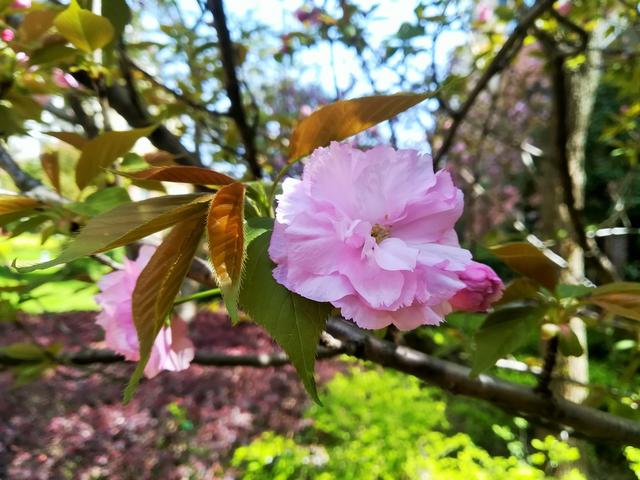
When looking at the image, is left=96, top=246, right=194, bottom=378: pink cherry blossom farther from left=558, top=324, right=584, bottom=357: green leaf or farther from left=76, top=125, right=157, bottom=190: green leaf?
left=558, top=324, right=584, bottom=357: green leaf

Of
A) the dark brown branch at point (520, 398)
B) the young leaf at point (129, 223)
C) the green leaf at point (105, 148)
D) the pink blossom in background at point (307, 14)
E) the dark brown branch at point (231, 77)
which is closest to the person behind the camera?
the young leaf at point (129, 223)

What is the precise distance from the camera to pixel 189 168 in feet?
1.14

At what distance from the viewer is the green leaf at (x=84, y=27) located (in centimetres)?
57

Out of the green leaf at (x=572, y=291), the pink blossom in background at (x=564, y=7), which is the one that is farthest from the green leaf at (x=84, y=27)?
the pink blossom in background at (x=564, y=7)

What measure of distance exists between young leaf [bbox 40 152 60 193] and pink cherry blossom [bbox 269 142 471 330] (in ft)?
1.75

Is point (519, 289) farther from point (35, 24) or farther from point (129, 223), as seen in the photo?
point (35, 24)

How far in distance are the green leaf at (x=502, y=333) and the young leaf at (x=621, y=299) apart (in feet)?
0.23

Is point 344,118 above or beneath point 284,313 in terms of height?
above

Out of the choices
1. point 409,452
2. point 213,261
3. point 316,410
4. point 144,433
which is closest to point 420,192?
point 213,261

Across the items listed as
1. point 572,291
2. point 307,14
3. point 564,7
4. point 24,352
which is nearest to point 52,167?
point 24,352

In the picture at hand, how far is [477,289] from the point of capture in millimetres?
402

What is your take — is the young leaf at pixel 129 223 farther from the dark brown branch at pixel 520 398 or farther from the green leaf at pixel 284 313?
the dark brown branch at pixel 520 398

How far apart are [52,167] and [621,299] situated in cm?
77

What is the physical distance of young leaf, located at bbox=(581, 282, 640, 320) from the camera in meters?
0.49
